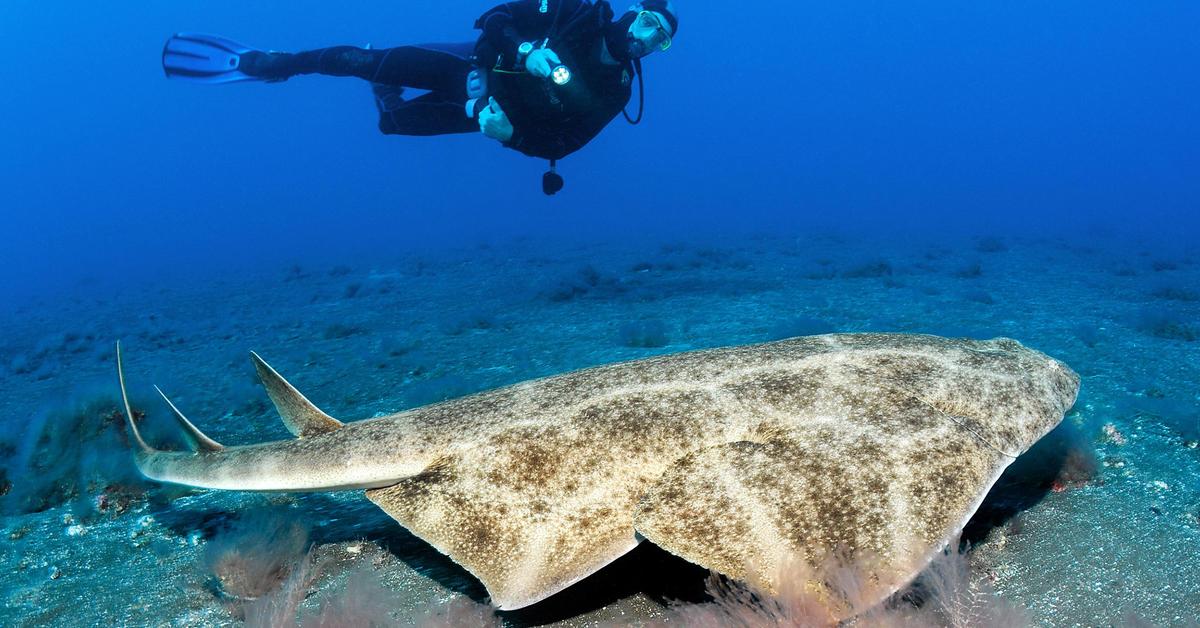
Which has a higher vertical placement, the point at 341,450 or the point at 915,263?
the point at 341,450

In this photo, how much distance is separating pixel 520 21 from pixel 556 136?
2.03 metres

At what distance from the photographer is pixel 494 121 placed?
28.9ft

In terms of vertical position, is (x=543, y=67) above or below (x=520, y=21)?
below

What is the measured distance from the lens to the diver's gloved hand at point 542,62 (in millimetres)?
8188

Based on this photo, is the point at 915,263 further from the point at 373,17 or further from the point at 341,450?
the point at 373,17

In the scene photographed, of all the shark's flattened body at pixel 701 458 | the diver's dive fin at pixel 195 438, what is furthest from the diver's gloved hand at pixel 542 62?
the diver's dive fin at pixel 195 438

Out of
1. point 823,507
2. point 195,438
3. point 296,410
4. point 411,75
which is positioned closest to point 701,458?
point 823,507

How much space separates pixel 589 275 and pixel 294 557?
34.8 feet

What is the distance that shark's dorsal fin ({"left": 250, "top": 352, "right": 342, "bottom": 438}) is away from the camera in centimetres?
301

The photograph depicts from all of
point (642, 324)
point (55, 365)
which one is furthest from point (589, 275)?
point (55, 365)

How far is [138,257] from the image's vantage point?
41938mm

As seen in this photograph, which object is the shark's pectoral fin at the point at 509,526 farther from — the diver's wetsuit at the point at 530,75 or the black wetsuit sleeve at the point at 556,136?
the black wetsuit sleeve at the point at 556,136

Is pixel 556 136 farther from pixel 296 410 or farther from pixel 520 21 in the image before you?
pixel 296 410

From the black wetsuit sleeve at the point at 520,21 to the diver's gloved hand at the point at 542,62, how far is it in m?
0.61
